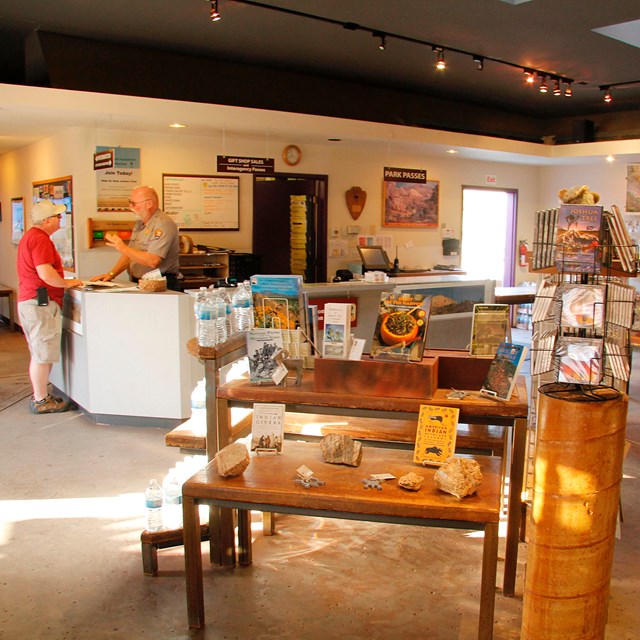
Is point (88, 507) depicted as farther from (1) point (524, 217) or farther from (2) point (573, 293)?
(1) point (524, 217)

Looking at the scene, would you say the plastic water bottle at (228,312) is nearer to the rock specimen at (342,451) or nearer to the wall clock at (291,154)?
the rock specimen at (342,451)

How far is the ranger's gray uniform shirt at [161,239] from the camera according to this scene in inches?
233

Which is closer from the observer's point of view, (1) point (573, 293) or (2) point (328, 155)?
(1) point (573, 293)

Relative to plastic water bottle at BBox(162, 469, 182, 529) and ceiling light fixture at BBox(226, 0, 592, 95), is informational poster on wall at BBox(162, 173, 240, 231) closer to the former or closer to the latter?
ceiling light fixture at BBox(226, 0, 592, 95)

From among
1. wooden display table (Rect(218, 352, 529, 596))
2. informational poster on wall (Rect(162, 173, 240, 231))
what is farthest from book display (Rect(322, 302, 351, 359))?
informational poster on wall (Rect(162, 173, 240, 231))

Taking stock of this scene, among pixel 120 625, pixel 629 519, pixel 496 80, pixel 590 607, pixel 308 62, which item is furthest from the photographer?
pixel 496 80

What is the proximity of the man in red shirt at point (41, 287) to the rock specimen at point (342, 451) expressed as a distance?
138 inches

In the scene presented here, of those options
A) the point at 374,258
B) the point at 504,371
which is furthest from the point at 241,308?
the point at 374,258

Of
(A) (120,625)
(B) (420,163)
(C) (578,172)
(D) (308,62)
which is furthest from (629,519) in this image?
(C) (578,172)

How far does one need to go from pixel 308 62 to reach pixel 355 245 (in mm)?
2776

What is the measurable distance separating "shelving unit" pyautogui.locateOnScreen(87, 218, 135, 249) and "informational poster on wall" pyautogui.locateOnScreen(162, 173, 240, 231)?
582 mm

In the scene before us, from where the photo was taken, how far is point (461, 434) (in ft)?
11.0

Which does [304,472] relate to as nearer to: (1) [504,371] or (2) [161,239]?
(1) [504,371]

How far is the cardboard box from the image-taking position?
2.95 m
